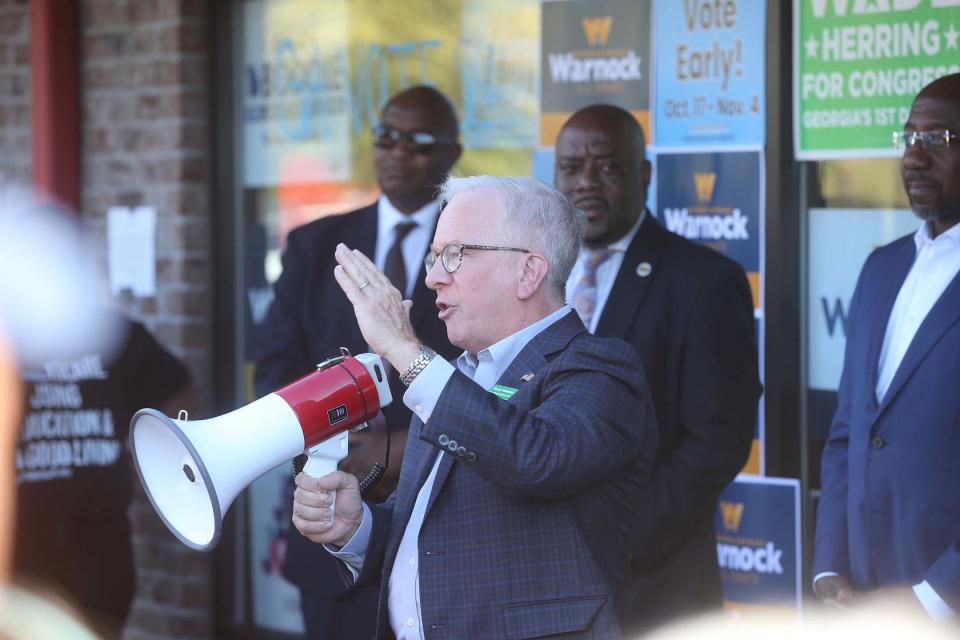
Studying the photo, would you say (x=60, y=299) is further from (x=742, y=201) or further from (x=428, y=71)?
(x=742, y=201)

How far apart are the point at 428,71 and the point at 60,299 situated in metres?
A: 1.70

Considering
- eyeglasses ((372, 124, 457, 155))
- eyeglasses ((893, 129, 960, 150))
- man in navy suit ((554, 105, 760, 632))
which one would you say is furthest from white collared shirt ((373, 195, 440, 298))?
eyeglasses ((893, 129, 960, 150))

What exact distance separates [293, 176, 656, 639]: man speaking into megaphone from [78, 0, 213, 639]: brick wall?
3020 mm

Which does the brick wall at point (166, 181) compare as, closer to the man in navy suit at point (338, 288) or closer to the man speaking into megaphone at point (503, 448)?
the man in navy suit at point (338, 288)

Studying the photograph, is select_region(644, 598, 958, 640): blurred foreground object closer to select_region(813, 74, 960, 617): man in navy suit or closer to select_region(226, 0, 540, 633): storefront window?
select_region(813, 74, 960, 617): man in navy suit

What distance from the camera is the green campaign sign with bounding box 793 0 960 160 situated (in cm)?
429

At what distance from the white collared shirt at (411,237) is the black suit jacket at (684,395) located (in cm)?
73

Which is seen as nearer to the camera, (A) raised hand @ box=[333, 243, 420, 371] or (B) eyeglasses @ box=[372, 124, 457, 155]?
(A) raised hand @ box=[333, 243, 420, 371]

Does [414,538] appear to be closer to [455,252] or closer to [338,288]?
[455,252]

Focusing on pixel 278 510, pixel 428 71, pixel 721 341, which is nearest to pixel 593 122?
pixel 721 341

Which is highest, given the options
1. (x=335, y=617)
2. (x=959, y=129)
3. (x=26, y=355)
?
(x=959, y=129)

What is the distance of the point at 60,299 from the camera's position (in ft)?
15.3

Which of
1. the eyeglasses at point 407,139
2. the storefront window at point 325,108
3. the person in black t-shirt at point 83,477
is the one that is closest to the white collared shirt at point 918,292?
the eyeglasses at point 407,139

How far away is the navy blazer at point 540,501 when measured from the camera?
2.50 m
